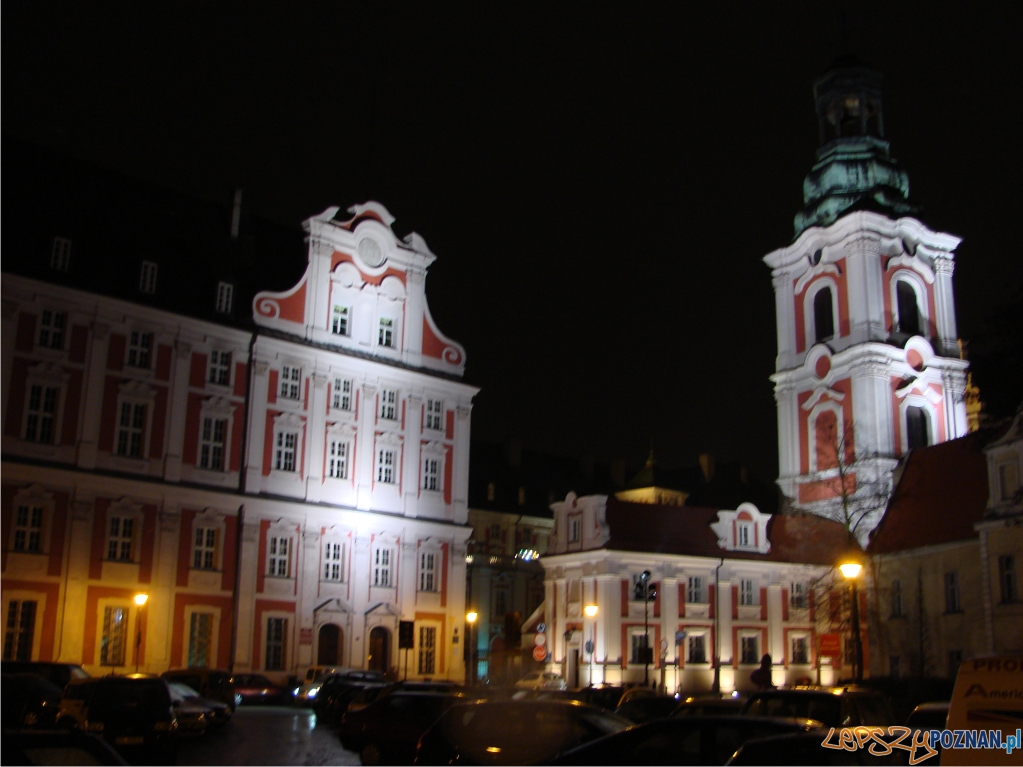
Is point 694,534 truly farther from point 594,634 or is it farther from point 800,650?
point 800,650

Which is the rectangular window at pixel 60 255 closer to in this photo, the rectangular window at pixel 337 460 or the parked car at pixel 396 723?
the rectangular window at pixel 337 460

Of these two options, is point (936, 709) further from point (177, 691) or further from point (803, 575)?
point (803, 575)

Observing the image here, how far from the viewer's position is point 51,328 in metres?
40.8

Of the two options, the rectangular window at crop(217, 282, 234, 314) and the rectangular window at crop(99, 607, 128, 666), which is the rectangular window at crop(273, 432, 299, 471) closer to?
the rectangular window at crop(217, 282, 234, 314)

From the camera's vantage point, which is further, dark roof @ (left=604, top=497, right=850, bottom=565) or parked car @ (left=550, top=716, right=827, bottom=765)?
dark roof @ (left=604, top=497, right=850, bottom=565)

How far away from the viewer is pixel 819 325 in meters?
63.0

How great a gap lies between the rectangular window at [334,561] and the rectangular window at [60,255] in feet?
52.5

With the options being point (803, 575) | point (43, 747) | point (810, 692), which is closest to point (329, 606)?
point (803, 575)

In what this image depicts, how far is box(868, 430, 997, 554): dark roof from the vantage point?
46938 millimetres

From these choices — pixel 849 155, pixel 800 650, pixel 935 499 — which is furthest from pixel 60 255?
pixel 849 155

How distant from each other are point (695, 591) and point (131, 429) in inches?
1140

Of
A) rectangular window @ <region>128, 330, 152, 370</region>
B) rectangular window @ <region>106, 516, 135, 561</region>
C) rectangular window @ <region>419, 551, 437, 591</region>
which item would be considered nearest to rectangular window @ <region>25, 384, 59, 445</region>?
rectangular window @ <region>128, 330, 152, 370</region>

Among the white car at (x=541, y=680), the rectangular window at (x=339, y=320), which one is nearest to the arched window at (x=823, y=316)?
the white car at (x=541, y=680)

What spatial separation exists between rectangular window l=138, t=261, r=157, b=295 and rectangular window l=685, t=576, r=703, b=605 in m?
30.0
